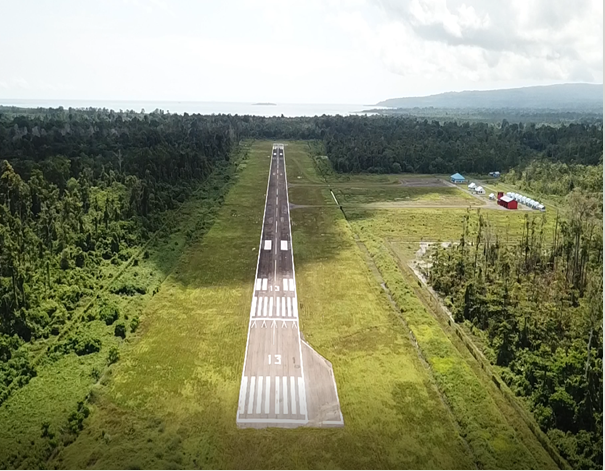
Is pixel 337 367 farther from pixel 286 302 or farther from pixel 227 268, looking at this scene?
pixel 227 268

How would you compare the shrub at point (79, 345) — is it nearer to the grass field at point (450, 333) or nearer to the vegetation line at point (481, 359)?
the grass field at point (450, 333)

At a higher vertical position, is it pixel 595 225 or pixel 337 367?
pixel 595 225

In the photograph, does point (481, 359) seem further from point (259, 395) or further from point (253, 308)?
point (253, 308)

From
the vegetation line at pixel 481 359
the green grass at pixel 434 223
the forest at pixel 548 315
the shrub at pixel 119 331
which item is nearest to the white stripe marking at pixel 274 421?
the vegetation line at pixel 481 359

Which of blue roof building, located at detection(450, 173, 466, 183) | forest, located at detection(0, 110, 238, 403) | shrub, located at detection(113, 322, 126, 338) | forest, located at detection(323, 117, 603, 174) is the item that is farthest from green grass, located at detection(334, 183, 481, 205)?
shrub, located at detection(113, 322, 126, 338)

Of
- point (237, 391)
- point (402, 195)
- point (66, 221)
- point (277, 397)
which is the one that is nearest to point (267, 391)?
point (277, 397)

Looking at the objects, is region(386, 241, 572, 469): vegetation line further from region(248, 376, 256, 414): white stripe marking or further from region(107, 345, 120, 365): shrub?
region(107, 345, 120, 365): shrub

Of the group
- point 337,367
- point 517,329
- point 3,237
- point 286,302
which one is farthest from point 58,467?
point 517,329
